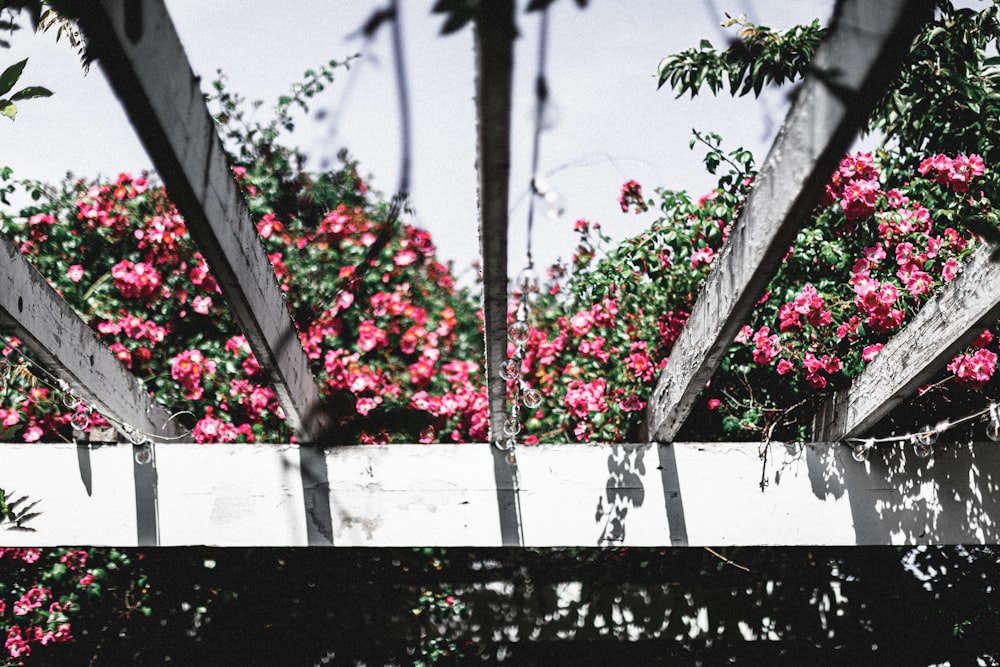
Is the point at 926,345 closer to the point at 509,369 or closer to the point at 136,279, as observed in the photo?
the point at 509,369

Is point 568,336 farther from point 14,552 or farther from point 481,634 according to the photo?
point 14,552

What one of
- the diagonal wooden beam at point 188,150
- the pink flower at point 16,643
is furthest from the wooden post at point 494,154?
the pink flower at point 16,643

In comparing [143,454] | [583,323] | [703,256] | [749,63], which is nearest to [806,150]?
[749,63]

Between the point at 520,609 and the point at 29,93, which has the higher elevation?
the point at 29,93

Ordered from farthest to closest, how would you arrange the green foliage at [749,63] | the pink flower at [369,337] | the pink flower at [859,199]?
the pink flower at [369,337] < the pink flower at [859,199] < the green foliage at [749,63]

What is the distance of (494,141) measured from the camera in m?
0.82

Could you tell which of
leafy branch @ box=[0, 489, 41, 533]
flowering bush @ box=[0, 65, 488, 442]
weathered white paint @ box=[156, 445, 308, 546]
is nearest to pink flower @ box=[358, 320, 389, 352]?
flowering bush @ box=[0, 65, 488, 442]

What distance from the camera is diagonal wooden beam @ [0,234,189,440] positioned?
151 centimetres

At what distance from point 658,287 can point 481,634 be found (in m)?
1.62

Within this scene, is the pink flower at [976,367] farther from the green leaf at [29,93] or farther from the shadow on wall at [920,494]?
the green leaf at [29,93]

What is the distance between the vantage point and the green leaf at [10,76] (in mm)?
1154

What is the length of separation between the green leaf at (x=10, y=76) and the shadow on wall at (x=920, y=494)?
7.11ft

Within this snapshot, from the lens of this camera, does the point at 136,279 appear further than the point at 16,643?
Yes

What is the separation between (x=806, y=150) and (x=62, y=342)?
1624 millimetres
